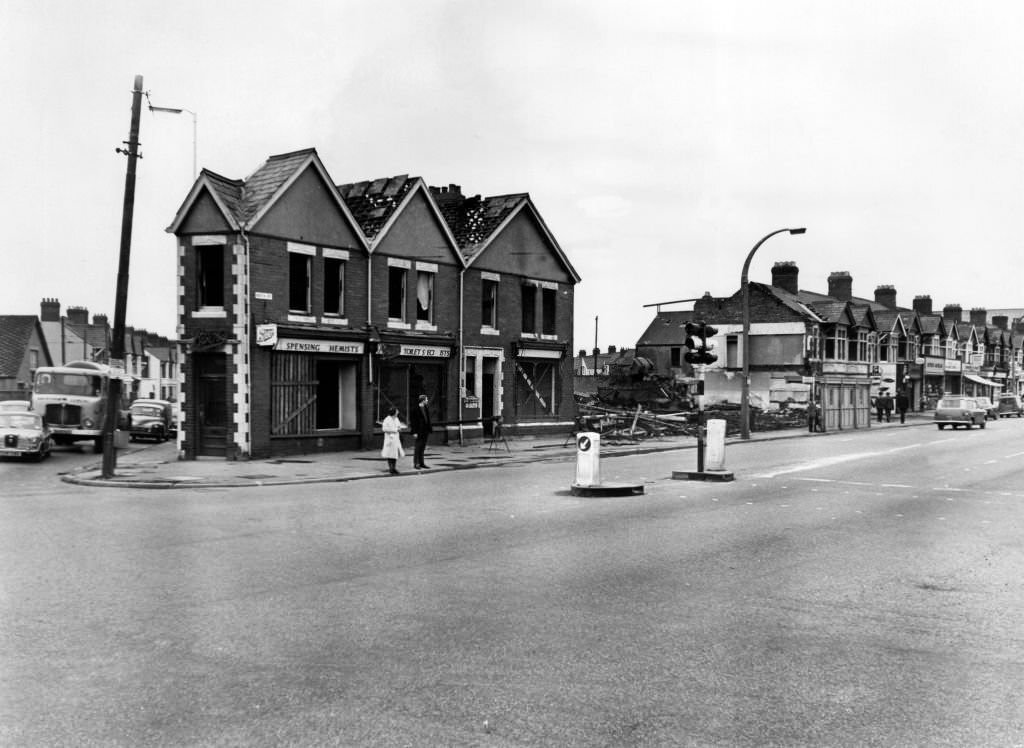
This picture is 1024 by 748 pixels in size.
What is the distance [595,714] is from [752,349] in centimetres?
5113

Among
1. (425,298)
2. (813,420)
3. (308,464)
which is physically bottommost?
(308,464)

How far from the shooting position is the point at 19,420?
2519 centimetres

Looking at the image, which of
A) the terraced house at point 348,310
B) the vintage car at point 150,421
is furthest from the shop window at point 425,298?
the vintage car at point 150,421

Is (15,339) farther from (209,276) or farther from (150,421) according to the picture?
(209,276)

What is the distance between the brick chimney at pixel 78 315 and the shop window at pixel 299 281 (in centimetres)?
5262

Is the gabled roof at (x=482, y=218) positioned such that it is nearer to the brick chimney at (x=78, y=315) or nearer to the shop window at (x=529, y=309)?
the shop window at (x=529, y=309)

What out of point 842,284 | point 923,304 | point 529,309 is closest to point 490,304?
point 529,309

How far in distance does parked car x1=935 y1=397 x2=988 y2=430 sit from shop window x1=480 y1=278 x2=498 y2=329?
87.6 ft

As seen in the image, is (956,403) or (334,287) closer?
(334,287)

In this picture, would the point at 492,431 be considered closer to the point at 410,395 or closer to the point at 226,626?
→ the point at 410,395

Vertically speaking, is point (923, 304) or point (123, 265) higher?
point (923, 304)

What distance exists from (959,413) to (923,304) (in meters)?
34.9

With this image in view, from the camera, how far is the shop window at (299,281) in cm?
2503

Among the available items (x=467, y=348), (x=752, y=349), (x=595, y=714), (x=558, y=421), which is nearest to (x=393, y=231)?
(x=467, y=348)
